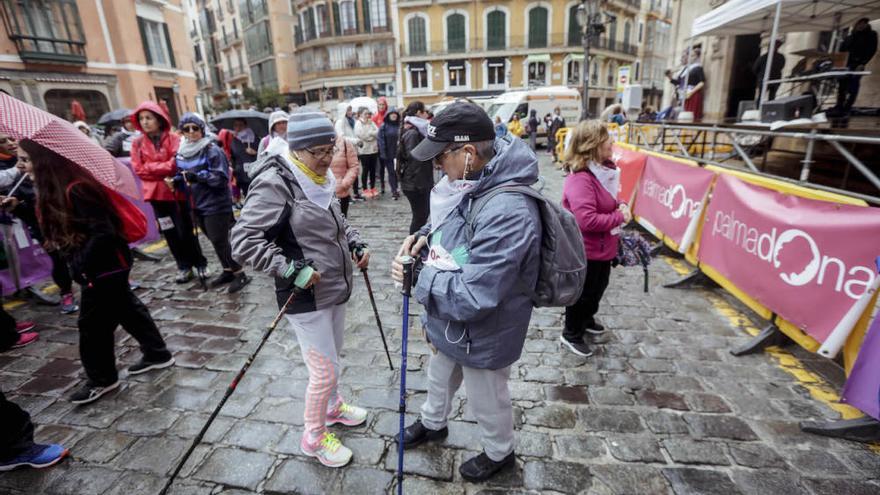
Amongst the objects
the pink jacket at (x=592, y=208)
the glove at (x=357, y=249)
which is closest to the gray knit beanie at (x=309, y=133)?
the glove at (x=357, y=249)

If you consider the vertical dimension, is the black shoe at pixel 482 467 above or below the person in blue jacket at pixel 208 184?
below

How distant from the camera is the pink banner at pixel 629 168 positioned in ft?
22.6

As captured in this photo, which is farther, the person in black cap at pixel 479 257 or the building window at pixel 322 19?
the building window at pixel 322 19

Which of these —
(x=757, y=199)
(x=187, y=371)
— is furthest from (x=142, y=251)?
(x=757, y=199)

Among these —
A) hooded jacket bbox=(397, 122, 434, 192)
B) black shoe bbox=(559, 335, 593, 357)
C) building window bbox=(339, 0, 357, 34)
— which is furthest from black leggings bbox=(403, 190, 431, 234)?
building window bbox=(339, 0, 357, 34)

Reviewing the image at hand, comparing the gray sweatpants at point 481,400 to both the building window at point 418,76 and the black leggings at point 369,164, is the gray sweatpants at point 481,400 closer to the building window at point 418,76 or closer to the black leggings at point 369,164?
the black leggings at point 369,164

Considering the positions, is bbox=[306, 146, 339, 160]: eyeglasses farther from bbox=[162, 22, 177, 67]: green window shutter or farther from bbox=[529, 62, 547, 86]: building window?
bbox=[529, 62, 547, 86]: building window

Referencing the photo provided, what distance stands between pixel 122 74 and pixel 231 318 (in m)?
23.1

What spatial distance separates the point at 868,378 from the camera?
8.52ft

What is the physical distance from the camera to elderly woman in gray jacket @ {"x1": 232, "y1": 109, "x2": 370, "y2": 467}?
7.40 ft

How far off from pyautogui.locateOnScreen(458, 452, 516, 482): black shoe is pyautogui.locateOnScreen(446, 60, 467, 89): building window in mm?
42242

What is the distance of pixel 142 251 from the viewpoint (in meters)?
6.73

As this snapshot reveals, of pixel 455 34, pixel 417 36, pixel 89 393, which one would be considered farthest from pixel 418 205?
pixel 417 36

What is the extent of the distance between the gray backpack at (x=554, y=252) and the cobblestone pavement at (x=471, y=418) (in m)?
1.21
